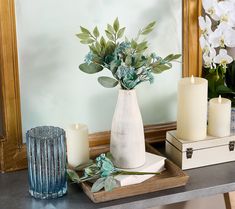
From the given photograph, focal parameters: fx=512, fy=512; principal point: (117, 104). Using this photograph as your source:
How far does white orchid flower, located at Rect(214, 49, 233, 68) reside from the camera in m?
1.13

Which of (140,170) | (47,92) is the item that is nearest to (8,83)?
(47,92)

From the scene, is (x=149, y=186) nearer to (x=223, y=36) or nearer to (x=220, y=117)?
(x=220, y=117)

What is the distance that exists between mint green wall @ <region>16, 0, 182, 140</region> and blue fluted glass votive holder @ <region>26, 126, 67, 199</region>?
12cm

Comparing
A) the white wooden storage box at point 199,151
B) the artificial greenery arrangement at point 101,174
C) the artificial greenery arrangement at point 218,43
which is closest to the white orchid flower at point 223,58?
the artificial greenery arrangement at point 218,43

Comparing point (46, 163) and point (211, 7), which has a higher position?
point (211, 7)

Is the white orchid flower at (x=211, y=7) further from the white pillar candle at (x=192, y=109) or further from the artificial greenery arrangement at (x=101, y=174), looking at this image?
the artificial greenery arrangement at (x=101, y=174)

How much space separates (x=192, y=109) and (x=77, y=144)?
10.0 inches

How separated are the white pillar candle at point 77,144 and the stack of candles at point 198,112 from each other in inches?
8.3

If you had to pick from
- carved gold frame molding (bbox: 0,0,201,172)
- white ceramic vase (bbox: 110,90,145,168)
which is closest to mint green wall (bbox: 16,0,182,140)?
carved gold frame molding (bbox: 0,0,201,172)

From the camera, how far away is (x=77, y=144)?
1025 mm

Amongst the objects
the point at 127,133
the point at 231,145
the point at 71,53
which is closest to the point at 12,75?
the point at 71,53

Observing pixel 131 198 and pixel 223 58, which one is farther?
pixel 223 58

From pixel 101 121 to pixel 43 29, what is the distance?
0.24 metres

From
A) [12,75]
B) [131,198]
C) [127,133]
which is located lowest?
[131,198]
